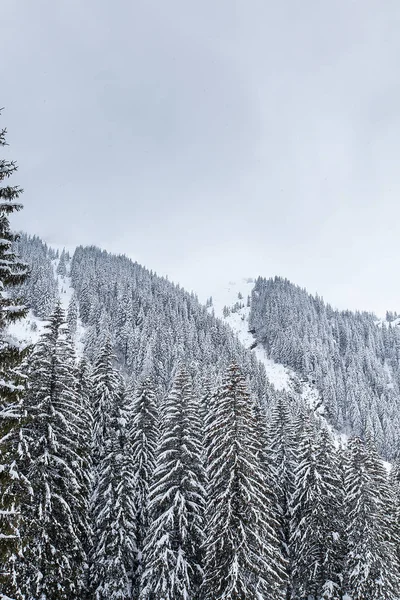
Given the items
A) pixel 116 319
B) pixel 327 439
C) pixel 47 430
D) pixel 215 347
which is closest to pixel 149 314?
pixel 116 319

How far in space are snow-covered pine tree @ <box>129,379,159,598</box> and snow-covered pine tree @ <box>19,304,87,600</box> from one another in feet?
30.8

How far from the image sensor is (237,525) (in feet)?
68.5

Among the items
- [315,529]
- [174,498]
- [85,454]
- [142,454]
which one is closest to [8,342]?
[85,454]

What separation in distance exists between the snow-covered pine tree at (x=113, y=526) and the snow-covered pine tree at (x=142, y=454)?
894mm

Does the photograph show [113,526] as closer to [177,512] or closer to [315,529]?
[177,512]

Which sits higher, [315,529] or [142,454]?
[142,454]

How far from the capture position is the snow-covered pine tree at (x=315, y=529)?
28531mm

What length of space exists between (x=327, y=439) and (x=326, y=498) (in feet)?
16.6

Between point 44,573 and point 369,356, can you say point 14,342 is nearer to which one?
point 44,573

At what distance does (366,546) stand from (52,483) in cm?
2236

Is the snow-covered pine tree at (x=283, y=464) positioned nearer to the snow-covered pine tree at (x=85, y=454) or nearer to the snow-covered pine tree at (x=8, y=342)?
the snow-covered pine tree at (x=85, y=454)

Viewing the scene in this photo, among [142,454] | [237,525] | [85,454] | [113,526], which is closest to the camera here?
[237,525]

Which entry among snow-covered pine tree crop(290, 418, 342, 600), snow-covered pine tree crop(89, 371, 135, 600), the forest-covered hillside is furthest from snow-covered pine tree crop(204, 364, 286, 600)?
snow-covered pine tree crop(290, 418, 342, 600)

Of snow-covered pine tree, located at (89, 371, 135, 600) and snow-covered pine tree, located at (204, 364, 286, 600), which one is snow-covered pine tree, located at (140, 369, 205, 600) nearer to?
snow-covered pine tree, located at (204, 364, 286, 600)
